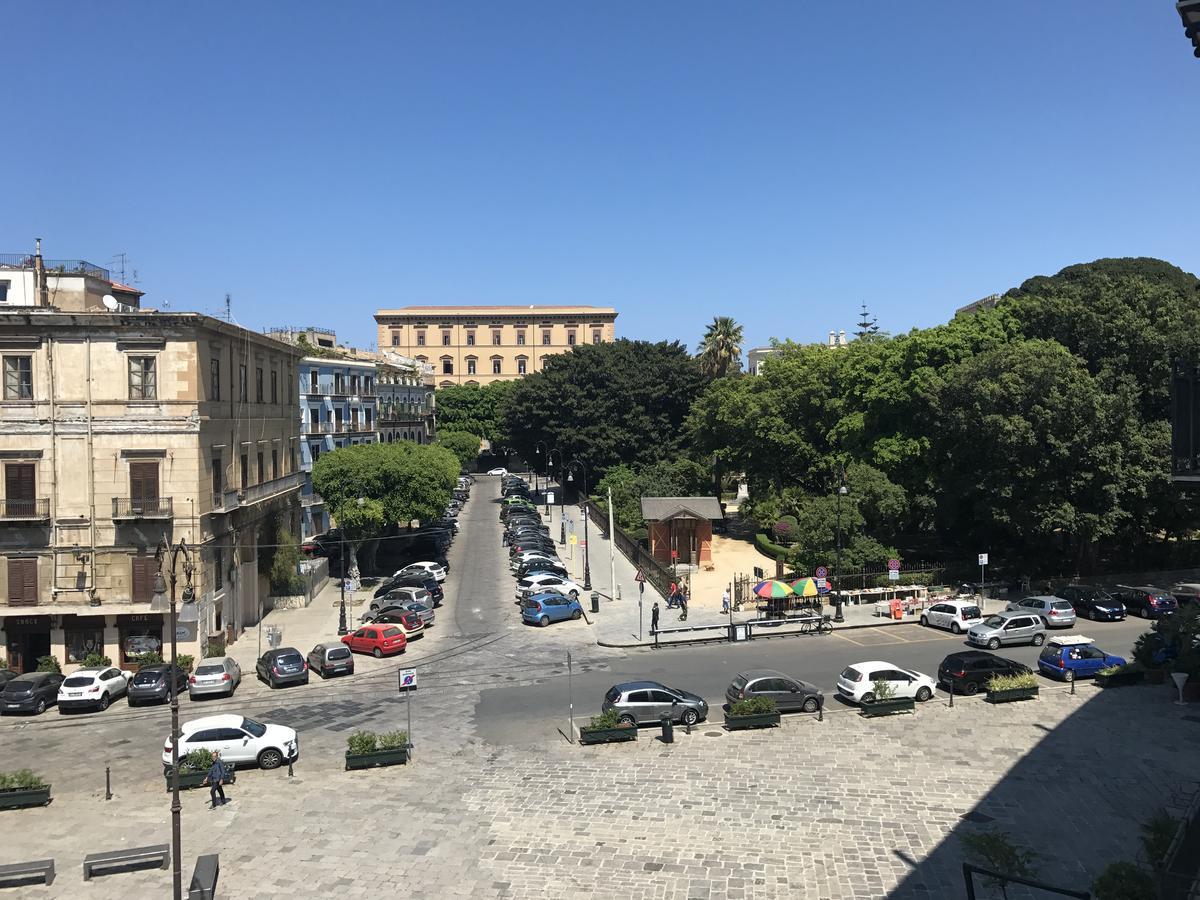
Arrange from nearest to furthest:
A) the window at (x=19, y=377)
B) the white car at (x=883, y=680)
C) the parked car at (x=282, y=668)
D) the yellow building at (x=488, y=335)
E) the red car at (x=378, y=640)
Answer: the white car at (x=883, y=680) → the parked car at (x=282, y=668) → the window at (x=19, y=377) → the red car at (x=378, y=640) → the yellow building at (x=488, y=335)

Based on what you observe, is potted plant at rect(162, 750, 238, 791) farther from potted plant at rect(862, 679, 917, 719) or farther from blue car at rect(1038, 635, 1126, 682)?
blue car at rect(1038, 635, 1126, 682)

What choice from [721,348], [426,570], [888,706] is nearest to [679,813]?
[888,706]

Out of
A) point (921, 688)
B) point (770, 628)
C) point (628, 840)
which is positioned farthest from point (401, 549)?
point (628, 840)

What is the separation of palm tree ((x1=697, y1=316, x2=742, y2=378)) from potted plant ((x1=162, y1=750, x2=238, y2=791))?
7352 centimetres

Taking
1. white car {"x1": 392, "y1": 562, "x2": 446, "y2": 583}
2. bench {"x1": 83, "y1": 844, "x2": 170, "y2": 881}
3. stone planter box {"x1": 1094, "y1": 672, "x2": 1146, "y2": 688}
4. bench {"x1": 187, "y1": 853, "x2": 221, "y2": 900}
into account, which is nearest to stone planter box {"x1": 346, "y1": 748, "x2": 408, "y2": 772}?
bench {"x1": 83, "y1": 844, "x2": 170, "y2": 881}

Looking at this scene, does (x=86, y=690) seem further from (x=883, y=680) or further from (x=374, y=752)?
(x=883, y=680)

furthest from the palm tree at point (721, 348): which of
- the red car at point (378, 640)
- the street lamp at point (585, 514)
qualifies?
the red car at point (378, 640)

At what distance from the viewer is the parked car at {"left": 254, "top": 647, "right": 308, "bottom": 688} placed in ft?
108

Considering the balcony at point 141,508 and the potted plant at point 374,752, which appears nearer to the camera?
the potted plant at point 374,752

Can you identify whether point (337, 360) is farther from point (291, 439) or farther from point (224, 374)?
point (224, 374)

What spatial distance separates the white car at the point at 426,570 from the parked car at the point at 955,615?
24.5m

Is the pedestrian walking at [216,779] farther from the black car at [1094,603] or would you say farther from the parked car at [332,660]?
the black car at [1094,603]

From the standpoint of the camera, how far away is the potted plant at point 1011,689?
2870 centimetres

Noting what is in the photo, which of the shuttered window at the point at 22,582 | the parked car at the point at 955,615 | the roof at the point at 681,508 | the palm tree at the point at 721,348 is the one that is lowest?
the parked car at the point at 955,615
